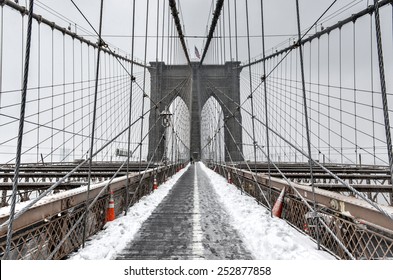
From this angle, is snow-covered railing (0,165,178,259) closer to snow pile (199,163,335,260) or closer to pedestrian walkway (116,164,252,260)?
pedestrian walkway (116,164,252,260)

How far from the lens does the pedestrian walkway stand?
2.46 meters

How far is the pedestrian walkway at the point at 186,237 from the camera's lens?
2.46m

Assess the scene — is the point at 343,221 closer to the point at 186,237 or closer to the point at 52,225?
the point at 186,237

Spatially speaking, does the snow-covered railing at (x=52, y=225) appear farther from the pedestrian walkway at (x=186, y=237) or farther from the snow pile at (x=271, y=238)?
the snow pile at (x=271, y=238)

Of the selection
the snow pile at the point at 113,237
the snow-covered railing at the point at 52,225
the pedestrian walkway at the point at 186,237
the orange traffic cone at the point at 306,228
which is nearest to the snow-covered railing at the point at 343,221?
the orange traffic cone at the point at 306,228

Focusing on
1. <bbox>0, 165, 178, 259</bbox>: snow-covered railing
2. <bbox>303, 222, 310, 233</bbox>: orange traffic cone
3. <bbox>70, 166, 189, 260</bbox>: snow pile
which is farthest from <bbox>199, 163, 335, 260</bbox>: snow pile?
<bbox>0, 165, 178, 259</bbox>: snow-covered railing

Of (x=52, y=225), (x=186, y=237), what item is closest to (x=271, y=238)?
(x=186, y=237)

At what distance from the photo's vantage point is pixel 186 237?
299 cm

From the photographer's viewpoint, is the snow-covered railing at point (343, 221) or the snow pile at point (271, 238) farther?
the snow pile at point (271, 238)

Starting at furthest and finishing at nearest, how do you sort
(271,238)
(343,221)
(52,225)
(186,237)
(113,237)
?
(186,237)
(113,237)
(271,238)
(343,221)
(52,225)

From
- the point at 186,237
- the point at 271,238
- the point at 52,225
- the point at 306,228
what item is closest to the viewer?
the point at 52,225

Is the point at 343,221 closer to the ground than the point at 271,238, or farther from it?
farther from it
